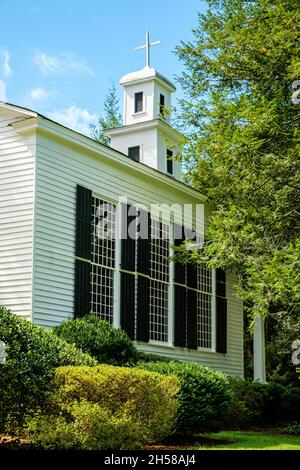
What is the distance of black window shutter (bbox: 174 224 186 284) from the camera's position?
17839mm

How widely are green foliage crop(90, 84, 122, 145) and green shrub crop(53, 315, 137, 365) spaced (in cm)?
2624

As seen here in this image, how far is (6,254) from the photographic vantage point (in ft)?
43.6

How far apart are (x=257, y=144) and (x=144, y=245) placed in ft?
11.9

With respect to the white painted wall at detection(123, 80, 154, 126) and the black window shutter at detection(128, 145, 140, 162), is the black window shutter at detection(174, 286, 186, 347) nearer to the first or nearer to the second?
the black window shutter at detection(128, 145, 140, 162)

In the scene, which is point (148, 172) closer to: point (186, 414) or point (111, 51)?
point (186, 414)

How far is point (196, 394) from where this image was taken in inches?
470

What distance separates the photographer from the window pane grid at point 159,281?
16828 mm

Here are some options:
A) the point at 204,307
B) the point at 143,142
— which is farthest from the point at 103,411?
the point at 143,142

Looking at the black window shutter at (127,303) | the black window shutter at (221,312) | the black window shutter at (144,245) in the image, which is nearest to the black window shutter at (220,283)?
the black window shutter at (221,312)

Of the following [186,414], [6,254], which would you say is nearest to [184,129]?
[6,254]

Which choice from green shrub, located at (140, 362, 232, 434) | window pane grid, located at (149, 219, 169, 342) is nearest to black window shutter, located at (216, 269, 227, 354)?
window pane grid, located at (149, 219, 169, 342)

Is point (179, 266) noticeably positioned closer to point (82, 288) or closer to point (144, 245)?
point (144, 245)

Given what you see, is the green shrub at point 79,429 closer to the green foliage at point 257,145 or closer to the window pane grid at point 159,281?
the green foliage at point 257,145

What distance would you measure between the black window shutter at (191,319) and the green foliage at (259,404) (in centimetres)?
150
